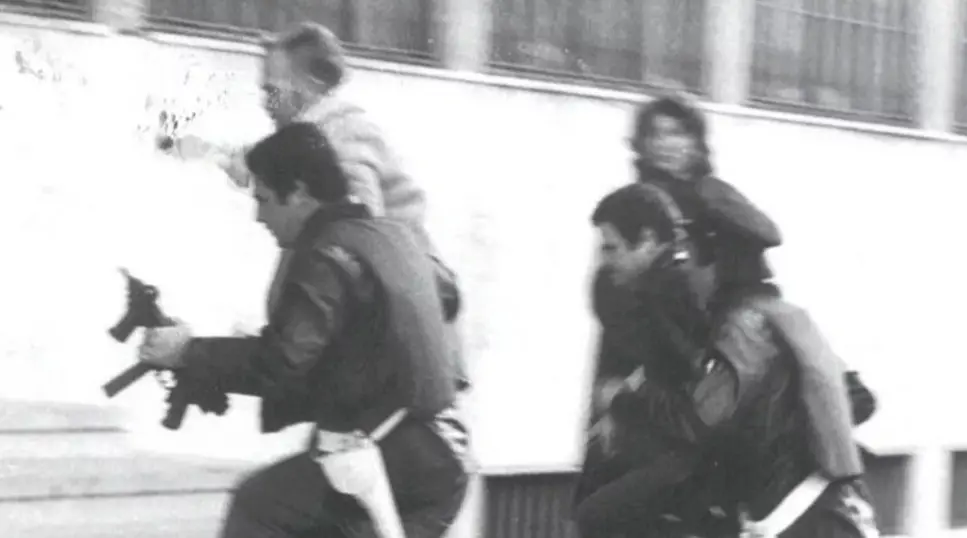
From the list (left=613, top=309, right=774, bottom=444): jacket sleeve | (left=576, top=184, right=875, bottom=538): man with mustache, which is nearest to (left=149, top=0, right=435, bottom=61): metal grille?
(left=576, top=184, right=875, bottom=538): man with mustache

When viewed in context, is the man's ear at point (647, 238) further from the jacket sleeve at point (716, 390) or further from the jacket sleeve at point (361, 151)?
the jacket sleeve at point (361, 151)

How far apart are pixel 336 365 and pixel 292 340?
0.14m

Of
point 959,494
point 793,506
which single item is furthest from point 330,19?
point 959,494

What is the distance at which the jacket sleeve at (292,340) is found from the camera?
5250mm

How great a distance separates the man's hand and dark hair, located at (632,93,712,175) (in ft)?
8.80

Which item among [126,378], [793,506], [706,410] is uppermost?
[126,378]

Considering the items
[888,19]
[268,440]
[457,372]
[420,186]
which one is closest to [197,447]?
[268,440]

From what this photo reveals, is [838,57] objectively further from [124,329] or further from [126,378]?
[126,378]

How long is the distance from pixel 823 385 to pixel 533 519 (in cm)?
182

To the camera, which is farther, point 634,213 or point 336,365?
point 634,213

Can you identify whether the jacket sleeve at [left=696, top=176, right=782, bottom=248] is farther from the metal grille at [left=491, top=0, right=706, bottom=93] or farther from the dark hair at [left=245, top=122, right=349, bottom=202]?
the dark hair at [left=245, top=122, right=349, bottom=202]

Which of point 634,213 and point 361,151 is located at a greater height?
point 361,151

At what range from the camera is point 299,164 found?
5672 mm

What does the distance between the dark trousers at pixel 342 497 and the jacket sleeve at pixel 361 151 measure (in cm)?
87
